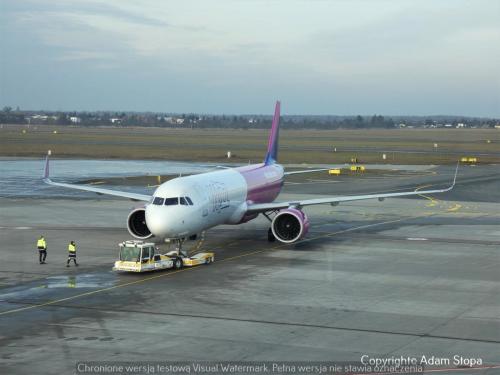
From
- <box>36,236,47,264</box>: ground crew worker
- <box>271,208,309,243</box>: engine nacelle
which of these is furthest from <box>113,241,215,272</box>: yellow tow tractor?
<box>271,208,309,243</box>: engine nacelle

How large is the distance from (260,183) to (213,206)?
31.1ft

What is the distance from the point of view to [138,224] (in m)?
44.1

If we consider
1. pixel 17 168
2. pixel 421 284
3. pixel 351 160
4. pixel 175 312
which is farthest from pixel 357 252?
pixel 351 160

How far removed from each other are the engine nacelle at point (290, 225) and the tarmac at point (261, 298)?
71 cm

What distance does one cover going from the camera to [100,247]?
44.7 meters

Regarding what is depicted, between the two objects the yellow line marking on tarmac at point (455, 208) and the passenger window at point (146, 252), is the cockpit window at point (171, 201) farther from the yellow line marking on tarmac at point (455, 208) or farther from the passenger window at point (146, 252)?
the yellow line marking on tarmac at point (455, 208)

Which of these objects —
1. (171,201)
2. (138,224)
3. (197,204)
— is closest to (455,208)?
(138,224)

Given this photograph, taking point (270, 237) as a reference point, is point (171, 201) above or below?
above

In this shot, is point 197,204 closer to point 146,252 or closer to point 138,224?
point 146,252

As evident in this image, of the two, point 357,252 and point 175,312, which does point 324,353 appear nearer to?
point 175,312

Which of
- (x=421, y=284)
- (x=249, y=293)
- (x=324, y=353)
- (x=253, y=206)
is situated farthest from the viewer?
(x=253, y=206)

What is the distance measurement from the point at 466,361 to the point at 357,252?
2100 centimetres

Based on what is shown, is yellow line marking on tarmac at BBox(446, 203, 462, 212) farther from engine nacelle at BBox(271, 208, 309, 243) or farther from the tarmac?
engine nacelle at BBox(271, 208, 309, 243)

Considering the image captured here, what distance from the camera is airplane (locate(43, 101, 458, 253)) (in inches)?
1540
